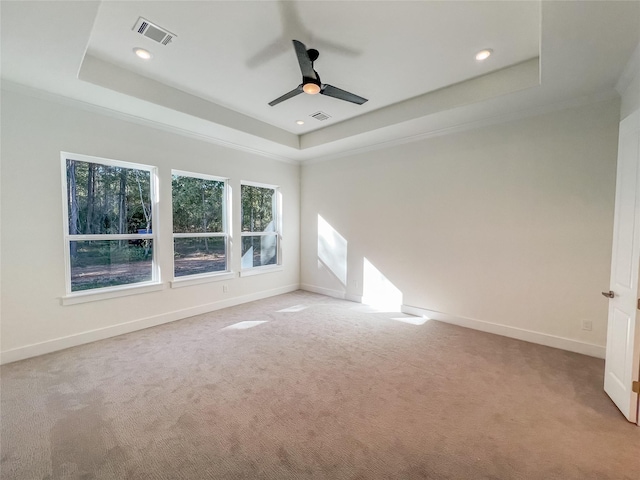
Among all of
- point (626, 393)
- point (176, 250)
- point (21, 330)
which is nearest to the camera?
point (626, 393)

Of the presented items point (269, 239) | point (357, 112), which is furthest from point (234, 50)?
point (269, 239)

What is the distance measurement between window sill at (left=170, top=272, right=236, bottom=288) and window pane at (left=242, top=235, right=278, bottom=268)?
0.42 meters

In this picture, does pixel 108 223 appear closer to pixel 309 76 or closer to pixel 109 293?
pixel 109 293

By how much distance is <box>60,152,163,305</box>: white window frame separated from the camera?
315 centimetres

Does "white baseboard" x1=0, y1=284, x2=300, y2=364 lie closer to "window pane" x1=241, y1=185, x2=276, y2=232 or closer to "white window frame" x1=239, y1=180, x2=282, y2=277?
"white window frame" x1=239, y1=180, x2=282, y2=277

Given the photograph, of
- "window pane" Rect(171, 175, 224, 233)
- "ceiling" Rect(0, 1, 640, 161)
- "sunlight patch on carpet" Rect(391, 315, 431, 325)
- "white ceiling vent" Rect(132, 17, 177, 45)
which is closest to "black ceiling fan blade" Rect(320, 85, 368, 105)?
"ceiling" Rect(0, 1, 640, 161)

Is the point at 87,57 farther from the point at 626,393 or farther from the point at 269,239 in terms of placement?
the point at 626,393

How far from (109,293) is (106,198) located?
1.23 meters

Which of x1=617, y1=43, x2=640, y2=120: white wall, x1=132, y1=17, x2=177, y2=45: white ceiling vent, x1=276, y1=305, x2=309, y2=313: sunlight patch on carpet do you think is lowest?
x1=276, y1=305, x2=309, y2=313: sunlight patch on carpet

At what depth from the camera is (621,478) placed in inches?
59.9

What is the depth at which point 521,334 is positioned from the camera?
3.41 m

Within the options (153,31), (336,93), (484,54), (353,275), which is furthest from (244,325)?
(484,54)

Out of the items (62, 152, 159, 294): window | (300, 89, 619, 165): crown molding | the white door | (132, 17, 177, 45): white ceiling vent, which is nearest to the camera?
the white door

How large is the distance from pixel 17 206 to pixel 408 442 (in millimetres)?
4226
